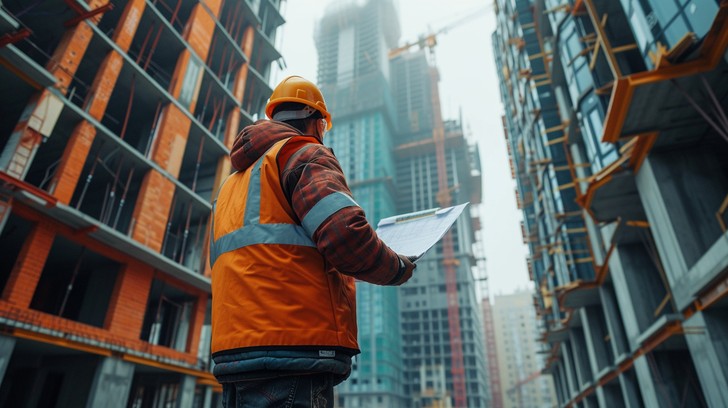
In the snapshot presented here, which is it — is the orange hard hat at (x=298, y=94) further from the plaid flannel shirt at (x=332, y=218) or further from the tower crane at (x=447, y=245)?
the tower crane at (x=447, y=245)

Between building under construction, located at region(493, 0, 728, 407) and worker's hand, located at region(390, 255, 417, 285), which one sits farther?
building under construction, located at region(493, 0, 728, 407)

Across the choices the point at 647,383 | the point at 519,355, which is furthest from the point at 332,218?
the point at 519,355

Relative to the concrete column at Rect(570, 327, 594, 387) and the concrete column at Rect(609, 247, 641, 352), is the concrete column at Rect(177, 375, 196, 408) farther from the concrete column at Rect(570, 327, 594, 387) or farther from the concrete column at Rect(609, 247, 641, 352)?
the concrete column at Rect(570, 327, 594, 387)

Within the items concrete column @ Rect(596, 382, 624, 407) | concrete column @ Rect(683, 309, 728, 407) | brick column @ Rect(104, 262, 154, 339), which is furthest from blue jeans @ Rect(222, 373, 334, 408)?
concrete column @ Rect(596, 382, 624, 407)

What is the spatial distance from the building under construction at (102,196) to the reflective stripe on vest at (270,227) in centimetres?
1059

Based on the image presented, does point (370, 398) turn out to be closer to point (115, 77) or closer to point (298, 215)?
point (115, 77)

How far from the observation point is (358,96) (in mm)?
97562

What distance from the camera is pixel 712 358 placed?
24.8ft

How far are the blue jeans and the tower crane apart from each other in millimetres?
74551

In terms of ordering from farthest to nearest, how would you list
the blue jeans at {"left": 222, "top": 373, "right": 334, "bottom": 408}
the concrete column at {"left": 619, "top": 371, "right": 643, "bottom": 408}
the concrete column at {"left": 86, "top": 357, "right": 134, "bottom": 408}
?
the concrete column at {"left": 619, "top": 371, "right": 643, "bottom": 408}
the concrete column at {"left": 86, "top": 357, "right": 134, "bottom": 408}
the blue jeans at {"left": 222, "top": 373, "right": 334, "bottom": 408}

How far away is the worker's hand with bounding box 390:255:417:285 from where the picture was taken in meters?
1.91

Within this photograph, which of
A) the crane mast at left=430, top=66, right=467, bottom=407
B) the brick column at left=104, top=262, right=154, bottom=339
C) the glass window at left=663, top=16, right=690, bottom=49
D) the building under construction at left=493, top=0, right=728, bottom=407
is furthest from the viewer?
the crane mast at left=430, top=66, right=467, bottom=407

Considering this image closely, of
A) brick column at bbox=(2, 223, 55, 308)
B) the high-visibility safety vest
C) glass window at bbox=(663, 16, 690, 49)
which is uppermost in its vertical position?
glass window at bbox=(663, 16, 690, 49)

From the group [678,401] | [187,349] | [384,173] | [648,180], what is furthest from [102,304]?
[384,173]
